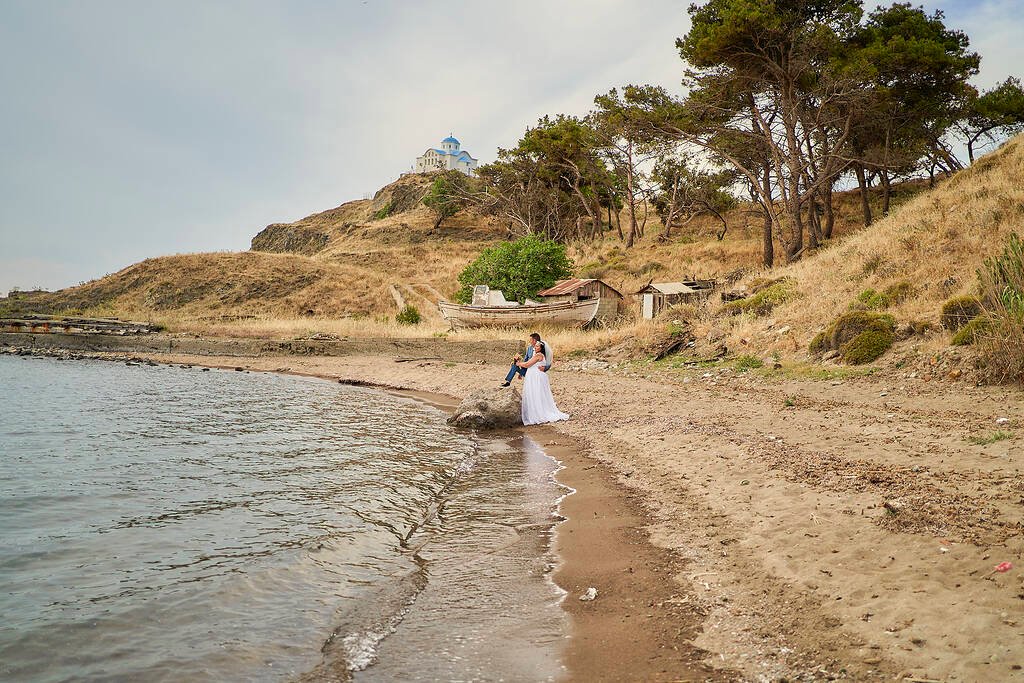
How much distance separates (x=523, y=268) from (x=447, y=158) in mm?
101548

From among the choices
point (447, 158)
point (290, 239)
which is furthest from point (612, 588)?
point (447, 158)

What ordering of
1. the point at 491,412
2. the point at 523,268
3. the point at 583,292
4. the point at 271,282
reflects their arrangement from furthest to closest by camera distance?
the point at 271,282 < the point at 523,268 < the point at 583,292 < the point at 491,412

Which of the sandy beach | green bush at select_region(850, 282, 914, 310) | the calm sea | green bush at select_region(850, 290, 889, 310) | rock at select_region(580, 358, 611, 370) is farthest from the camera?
rock at select_region(580, 358, 611, 370)

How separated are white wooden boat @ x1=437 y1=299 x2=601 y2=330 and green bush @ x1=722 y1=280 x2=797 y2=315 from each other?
28.0 ft

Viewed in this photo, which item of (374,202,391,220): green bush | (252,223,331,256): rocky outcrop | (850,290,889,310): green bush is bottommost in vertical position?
(850,290,889,310): green bush

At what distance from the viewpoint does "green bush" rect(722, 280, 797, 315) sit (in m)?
22.8

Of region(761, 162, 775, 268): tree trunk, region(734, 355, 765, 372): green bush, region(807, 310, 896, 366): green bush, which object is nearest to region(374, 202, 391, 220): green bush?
region(761, 162, 775, 268): tree trunk

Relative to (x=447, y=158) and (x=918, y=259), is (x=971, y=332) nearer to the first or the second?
(x=918, y=259)

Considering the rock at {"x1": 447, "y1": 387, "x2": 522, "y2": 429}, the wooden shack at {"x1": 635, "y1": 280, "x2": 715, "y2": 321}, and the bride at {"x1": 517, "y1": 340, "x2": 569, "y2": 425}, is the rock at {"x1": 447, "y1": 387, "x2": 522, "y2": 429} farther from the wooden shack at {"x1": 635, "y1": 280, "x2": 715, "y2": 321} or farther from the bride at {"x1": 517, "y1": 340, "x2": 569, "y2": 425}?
the wooden shack at {"x1": 635, "y1": 280, "x2": 715, "y2": 321}

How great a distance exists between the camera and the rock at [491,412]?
48.6 feet

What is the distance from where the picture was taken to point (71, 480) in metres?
9.98

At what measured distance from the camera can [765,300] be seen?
23.1 m

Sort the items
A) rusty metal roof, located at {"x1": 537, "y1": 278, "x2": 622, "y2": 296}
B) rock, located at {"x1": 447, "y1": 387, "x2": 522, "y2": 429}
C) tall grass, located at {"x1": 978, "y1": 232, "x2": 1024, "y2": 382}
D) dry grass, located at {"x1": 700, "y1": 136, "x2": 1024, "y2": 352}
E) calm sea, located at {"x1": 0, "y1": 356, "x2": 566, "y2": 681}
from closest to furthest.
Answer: calm sea, located at {"x1": 0, "y1": 356, "x2": 566, "y2": 681} → tall grass, located at {"x1": 978, "y1": 232, "x2": 1024, "y2": 382} → rock, located at {"x1": 447, "y1": 387, "x2": 522, "y2": 429} → dry grass, located at {"x1": 700, "y1": 136, "x2": 1024, "y2": 352} → rusty metal roof, located at {"x1": 537, "y1": 278, "x2": 622, "y2": 296}

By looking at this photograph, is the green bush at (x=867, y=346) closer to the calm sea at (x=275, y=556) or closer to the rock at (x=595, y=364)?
the rock at (x=595, y=364)
